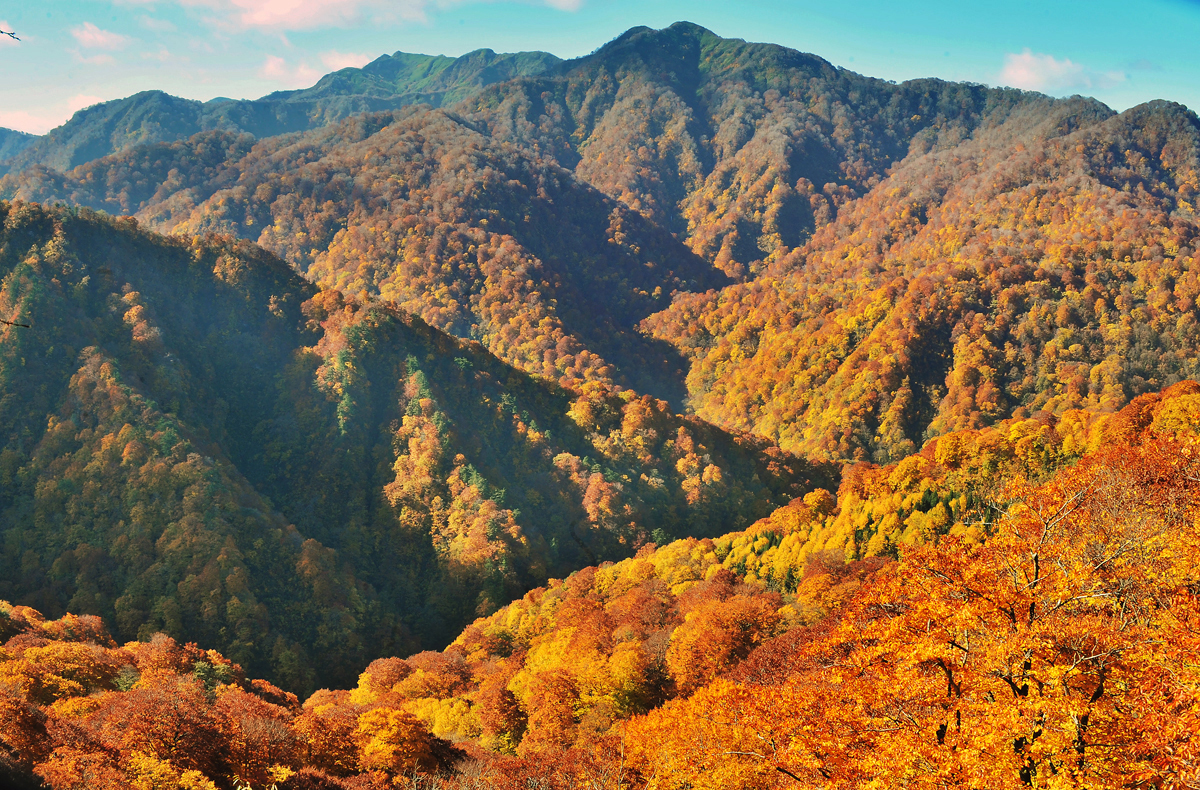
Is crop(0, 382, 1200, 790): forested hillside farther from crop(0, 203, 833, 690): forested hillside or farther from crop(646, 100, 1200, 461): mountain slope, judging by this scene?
crop(646, 100, 1200, 461): mountain slope

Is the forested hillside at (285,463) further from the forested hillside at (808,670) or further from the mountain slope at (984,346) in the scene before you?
the mountain slope at (984,346)

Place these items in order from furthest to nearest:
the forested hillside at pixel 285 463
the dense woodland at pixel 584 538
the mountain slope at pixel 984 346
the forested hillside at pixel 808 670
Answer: the mountain slope at pixel 984 346
the forested hillside at pixel 285 463
the dense woodland at pixel 584 538
the forested hillside at pixel 808 670

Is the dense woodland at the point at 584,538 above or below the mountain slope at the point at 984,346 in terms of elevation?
below

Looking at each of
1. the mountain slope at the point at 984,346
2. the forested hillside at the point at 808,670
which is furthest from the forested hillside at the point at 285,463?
the mountain slope at the point at 984,346

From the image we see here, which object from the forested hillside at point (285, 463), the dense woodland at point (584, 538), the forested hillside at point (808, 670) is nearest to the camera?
the forested hillside at point (808, 670)

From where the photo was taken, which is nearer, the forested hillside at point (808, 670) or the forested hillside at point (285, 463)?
the forested hillside at point (808, 670)

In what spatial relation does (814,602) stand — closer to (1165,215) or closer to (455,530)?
(455,530)
